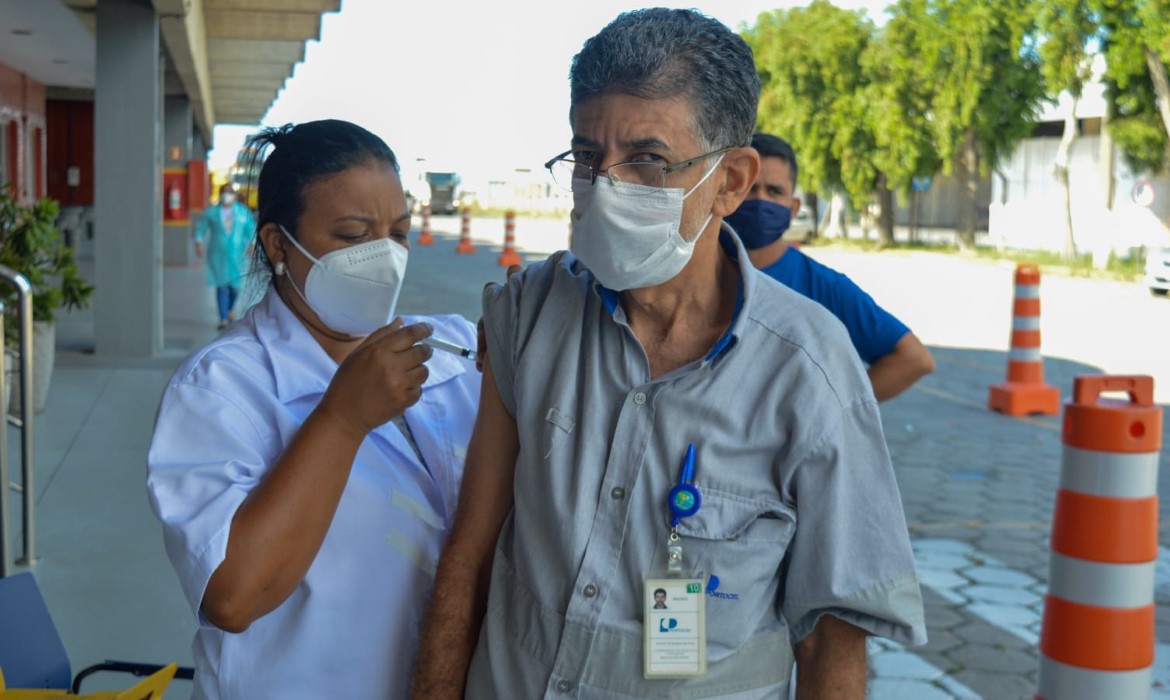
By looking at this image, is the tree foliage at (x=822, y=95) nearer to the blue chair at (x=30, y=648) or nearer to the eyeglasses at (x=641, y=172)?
the blue chair at (x=30, y=648)

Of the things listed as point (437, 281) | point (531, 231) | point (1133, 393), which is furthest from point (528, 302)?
point (531, 231)

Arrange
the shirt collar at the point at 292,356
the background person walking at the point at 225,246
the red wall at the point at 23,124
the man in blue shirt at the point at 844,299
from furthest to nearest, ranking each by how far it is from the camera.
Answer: the red wall at the point at 23,124 → the background person walking at the point at 225,246 → the man in blue shirt at the point at 844,299 → the shirt collar at the point at 292,356

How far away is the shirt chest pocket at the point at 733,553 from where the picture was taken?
1796 mm

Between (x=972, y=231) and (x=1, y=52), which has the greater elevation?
(x=1, y=52)

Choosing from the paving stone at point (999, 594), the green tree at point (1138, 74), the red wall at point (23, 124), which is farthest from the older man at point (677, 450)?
the green tree at point (1138, 74)

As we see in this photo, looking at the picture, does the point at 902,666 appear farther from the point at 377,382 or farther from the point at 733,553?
the point at 377,382

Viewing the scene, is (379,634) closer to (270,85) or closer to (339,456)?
(339,456)

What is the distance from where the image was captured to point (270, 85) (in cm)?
2950

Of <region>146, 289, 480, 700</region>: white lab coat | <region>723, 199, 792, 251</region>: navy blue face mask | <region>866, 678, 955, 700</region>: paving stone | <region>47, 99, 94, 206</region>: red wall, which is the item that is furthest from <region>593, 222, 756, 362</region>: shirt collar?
<region>47, 99, 94, 206</region>: red wall

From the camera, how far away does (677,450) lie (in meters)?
1.82

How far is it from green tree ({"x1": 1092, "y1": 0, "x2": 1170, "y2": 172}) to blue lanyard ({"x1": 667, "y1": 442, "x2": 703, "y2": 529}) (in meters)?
26.0

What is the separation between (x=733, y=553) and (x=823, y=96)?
132ft

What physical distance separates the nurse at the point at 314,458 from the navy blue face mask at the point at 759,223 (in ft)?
7.61

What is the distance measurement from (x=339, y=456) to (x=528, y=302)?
0.37 metres
